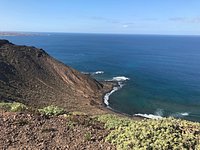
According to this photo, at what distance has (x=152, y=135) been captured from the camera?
9414 mm

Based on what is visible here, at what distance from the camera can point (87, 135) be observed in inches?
413

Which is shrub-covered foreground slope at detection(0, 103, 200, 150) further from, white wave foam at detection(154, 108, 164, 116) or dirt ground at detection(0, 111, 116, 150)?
white wave foam at detection(154, 108, 164, 116)

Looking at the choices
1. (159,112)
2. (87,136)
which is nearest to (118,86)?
(159,112)

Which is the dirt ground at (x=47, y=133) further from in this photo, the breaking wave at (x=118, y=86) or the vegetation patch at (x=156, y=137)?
the breaking wave at (x=118, y=86)

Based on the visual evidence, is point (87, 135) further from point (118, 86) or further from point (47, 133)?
point (118, 86)

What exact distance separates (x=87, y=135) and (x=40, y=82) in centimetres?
4533

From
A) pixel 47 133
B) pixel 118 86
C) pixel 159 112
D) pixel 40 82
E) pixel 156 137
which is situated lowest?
pixel 159 112

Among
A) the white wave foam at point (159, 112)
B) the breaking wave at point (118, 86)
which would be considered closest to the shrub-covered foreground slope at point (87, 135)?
the white wave foam at point (159, 112)

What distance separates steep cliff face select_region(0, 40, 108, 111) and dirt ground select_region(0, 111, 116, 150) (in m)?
31.7

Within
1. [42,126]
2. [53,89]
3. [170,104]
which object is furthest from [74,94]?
[42,126]

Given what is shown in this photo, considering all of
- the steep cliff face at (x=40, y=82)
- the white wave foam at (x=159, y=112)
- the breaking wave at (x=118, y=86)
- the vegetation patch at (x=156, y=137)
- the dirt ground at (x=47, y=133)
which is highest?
the vegetation patch at (x=156, y=137)

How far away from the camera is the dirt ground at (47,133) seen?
979 centimetres

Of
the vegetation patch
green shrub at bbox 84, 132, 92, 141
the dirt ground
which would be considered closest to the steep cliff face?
the dirt ground

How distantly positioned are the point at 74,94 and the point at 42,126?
144 feet
